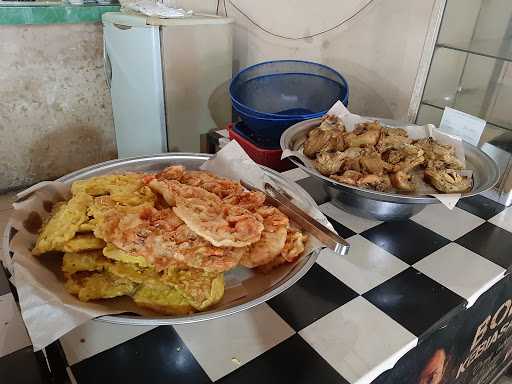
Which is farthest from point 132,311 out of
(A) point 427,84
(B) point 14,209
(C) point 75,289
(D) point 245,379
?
(A) point 427,84

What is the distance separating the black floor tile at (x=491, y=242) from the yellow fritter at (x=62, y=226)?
989mm

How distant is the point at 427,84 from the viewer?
142 cm

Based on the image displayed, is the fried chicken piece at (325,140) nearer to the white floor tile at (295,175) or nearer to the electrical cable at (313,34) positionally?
the white floor tile at (295,175)

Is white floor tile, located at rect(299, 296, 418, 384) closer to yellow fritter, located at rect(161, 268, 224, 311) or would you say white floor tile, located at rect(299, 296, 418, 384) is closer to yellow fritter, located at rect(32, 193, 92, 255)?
yellow fritter, located at rect(161, 268, 224, 311)

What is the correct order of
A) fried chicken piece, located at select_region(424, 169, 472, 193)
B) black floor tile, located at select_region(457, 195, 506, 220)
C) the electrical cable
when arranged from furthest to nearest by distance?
the electrical cable, black floor tile, located at select_region(457, 195, 506, 220), fried chicken piece, located at select_region(424, 169, 472, 193)

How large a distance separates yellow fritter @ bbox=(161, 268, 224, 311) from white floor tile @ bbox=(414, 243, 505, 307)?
554 mm

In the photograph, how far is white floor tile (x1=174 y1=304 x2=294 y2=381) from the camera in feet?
2.40

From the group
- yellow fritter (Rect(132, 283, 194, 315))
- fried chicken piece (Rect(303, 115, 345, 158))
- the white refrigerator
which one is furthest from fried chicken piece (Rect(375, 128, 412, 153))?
the white refrigerator

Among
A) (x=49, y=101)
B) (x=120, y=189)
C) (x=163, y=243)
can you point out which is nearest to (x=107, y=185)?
(x=120, y=189)

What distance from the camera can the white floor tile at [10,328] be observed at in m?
0.74

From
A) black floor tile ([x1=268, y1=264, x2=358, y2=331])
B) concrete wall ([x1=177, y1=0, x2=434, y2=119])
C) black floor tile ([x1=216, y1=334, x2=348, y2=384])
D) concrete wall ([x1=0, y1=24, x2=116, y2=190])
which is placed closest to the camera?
black floor tile ([x1=216, y1=334, x2=348, y2=384])

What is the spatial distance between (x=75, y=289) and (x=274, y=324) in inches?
15.6

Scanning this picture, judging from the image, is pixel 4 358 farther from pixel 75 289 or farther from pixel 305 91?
pixel 305 91

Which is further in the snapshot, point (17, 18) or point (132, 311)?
point (17, 18)
